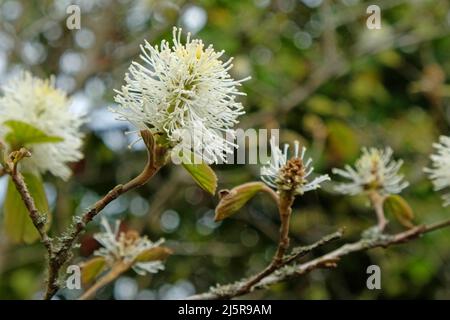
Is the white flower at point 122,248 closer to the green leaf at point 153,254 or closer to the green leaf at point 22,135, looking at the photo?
the green leaf at point 153,254

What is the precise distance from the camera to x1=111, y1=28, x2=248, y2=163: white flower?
677 millimetres

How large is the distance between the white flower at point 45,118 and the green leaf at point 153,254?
0.61ft

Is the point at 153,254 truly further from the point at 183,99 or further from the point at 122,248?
the point at 183,99

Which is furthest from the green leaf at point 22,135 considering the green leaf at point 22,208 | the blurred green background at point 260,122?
the blurred green background at point 260,122

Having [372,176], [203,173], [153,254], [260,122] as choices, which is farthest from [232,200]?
[260,122]

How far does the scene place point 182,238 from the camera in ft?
6.27

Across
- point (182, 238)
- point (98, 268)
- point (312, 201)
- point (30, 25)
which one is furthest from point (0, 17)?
point (98, 268)

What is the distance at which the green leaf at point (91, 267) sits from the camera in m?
0.85

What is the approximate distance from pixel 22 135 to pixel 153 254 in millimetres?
209

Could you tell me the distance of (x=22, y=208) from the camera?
90 cm

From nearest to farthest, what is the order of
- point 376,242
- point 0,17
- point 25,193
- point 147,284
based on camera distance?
point 25,193
point 376,242
point 147,284
point 0,17

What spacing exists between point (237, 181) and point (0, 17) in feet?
2.61
